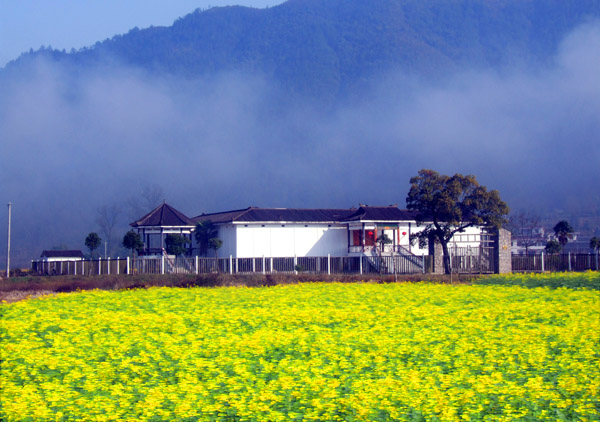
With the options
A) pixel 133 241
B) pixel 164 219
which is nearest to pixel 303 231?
pixel 164 219

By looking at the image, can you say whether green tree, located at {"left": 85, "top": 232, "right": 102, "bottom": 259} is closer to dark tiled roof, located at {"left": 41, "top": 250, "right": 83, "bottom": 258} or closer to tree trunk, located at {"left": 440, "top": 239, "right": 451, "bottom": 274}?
dark tiled roof, located at {"left": 41, "top": 250, "right": 83, "bottom": 258}

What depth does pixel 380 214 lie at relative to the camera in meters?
46.6

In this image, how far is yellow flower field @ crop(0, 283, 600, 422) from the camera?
7820mm

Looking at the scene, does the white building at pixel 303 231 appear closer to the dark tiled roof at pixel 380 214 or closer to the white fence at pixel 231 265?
the dark tiled roof at pixel 380 214

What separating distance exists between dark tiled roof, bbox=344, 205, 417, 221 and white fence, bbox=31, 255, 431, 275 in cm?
413

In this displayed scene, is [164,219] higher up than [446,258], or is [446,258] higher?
[164,219]

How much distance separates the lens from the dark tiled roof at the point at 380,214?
45.6 m

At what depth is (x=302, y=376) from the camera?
9.17m

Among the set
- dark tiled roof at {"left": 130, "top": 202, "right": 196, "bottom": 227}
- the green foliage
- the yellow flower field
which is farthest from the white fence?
the yellow flower field

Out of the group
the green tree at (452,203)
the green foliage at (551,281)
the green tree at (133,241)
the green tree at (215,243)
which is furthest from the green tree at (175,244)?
the green foliage at (551,281)

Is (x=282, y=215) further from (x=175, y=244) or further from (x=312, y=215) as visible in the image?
(x=175, y=244)

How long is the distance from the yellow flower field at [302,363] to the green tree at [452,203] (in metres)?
22.6

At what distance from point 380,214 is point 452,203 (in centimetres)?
769

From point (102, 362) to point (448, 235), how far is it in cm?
3305
